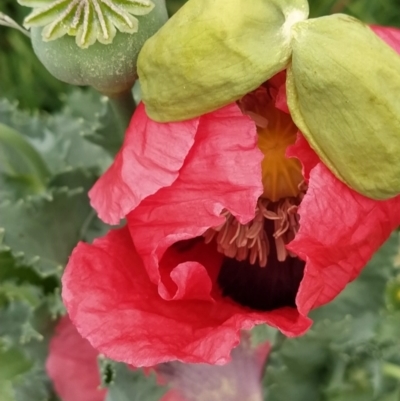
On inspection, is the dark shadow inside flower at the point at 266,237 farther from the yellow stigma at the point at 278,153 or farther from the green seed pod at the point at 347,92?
the green seed pod at the point at 347,92

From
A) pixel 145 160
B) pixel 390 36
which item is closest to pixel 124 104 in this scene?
pixel 145 160

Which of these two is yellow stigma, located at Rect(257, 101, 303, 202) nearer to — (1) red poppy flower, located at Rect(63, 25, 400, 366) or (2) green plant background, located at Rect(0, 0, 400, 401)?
(1) red poppy flower, located at Rect(63, 25, 400, 366)

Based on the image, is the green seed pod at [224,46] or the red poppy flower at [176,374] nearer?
the green seed pod at [224,46]

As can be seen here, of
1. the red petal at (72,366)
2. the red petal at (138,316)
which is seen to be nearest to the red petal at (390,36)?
the red petal at (138,316)

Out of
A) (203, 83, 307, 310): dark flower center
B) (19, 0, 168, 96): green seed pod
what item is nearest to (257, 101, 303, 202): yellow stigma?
(203, 83, 307, 310): dark flower center

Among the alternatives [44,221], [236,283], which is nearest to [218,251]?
[236,283]
